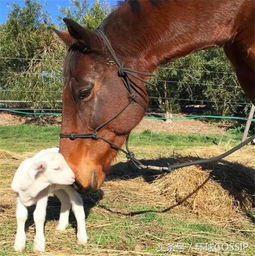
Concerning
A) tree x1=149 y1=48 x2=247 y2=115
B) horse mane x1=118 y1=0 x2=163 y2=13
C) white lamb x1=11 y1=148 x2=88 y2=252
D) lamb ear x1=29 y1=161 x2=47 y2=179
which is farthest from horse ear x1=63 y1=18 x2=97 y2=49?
tree x1=149 y1=48 x2=247 y2=115

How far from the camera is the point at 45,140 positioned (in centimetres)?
1117

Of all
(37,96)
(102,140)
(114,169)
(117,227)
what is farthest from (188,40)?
(37,96)

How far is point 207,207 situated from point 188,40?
95.9 inches

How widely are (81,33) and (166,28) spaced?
733 mm

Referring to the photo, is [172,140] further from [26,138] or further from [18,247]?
[18,247]

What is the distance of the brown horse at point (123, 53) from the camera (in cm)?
291

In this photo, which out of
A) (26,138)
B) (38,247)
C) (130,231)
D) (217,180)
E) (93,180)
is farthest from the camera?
(26,138)

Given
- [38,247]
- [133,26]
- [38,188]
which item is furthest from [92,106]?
[38,247]

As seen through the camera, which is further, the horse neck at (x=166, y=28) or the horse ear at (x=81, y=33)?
the horse neck at (x=166, y=28)

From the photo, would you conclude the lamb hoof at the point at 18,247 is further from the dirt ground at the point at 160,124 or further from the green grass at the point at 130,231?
the dirt ground at the point at 160,124

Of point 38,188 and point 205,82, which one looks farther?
point 205,82

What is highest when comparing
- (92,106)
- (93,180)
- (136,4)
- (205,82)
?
(205,82)

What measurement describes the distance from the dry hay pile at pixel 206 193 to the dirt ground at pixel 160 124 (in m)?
9.53

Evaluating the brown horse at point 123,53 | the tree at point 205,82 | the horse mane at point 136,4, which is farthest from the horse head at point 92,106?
the tree at point 205,82
